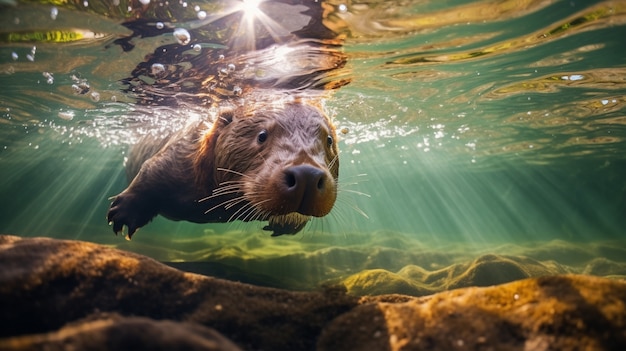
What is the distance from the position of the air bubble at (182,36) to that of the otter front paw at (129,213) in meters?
3.17

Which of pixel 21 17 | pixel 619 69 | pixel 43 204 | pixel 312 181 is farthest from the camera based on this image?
pixel 43 204

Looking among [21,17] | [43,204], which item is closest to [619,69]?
[21,17]

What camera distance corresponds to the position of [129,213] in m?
5.66

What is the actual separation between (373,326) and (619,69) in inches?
476

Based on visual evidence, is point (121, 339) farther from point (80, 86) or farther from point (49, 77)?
point (80, 86)

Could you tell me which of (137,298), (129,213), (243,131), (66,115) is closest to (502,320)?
(137,298)

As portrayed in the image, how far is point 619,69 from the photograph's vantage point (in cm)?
1027

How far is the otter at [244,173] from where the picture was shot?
12.5ft

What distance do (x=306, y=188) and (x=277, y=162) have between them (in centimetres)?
88

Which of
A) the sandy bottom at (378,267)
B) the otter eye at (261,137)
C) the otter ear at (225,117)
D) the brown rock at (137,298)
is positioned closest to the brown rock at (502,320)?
the brown rock at (137,298)

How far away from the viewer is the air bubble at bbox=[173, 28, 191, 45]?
677 centimetres

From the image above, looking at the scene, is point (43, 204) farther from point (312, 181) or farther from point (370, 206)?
point (312, 181)

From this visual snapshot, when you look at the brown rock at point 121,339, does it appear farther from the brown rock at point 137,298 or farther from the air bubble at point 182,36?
the air bubble at point 182,36

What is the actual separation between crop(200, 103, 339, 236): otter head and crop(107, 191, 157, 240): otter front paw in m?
1.36
